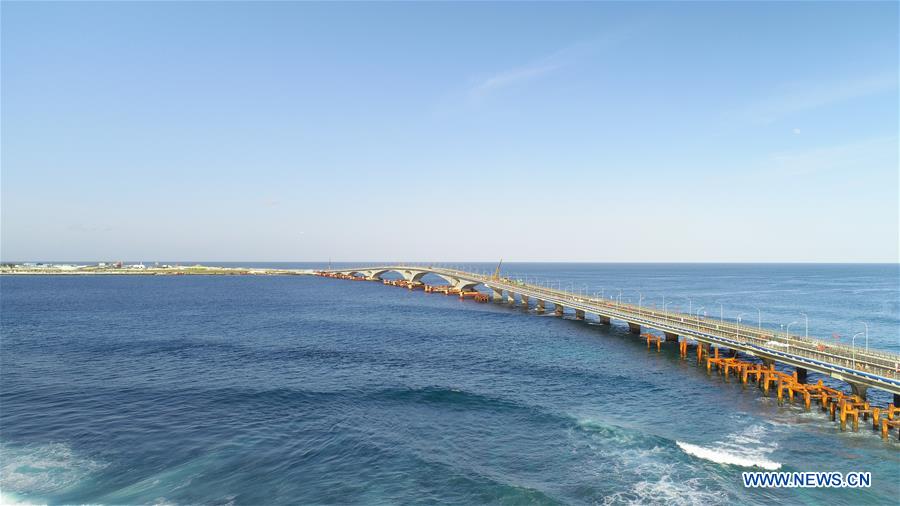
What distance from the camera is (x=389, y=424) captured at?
4600 cm

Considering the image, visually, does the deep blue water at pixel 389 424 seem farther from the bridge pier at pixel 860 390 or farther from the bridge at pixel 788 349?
the bridge at pixel 788 349

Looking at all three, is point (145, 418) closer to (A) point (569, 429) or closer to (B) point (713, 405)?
(A) point (569, 429)

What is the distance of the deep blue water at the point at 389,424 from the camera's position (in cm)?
3325

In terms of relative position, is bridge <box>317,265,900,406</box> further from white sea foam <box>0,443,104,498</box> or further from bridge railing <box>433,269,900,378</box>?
white sea foam <box>0,443,104,498</box>

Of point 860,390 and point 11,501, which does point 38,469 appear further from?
point 860,390

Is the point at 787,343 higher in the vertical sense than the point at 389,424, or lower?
higher

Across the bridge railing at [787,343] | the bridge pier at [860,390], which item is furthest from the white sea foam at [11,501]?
the bridge railing at [787,343]

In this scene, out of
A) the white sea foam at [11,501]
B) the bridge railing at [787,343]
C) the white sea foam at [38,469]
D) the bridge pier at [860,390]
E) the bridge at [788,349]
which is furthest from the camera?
the bridge railing at [787,343]

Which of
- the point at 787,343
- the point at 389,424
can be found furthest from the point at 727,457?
the point at 787,343

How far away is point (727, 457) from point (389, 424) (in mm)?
28898

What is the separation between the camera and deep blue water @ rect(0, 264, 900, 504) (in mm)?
33250

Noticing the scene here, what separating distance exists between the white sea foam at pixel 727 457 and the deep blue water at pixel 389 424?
1.24ft

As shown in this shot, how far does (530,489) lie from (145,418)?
37.4 meters

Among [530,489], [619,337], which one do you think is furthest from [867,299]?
[530,489]
